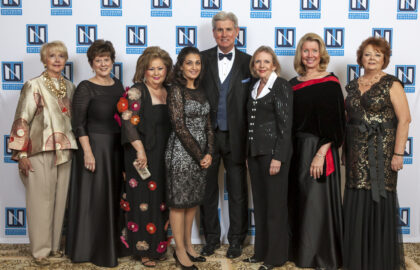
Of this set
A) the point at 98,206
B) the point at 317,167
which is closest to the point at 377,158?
the point at 317,167

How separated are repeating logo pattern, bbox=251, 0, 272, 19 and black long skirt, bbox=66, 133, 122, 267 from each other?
62.1 inches

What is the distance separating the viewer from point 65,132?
10.1 feet

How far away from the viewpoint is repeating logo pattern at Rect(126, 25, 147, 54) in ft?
11.5

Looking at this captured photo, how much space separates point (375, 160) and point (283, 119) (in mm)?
685

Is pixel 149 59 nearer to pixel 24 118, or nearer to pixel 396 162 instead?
pixel 24 118

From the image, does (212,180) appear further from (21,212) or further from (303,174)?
(21,212)

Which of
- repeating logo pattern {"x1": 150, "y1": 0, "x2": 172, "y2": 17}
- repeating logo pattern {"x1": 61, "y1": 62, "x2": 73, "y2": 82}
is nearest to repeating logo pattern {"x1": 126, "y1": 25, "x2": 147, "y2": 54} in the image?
repeating logo pattern {"x1": 150, "y1": 0, "x2": 172, "y2": 17}

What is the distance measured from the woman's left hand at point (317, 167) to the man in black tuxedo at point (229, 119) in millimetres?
552

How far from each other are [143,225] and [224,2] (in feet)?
6.46

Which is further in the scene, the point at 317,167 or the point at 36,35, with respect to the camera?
the point at 36,35

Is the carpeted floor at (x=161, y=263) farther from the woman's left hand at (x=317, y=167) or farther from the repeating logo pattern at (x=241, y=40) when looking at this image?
the repeating logo pattern at (x=241, y=40)

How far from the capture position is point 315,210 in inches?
115

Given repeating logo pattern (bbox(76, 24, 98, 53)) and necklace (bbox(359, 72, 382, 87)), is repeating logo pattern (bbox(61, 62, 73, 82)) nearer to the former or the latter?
repeating logo pattern (bbox(76, 24, 98, 53))

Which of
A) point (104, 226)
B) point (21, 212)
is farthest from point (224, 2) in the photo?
point (21, 212)
